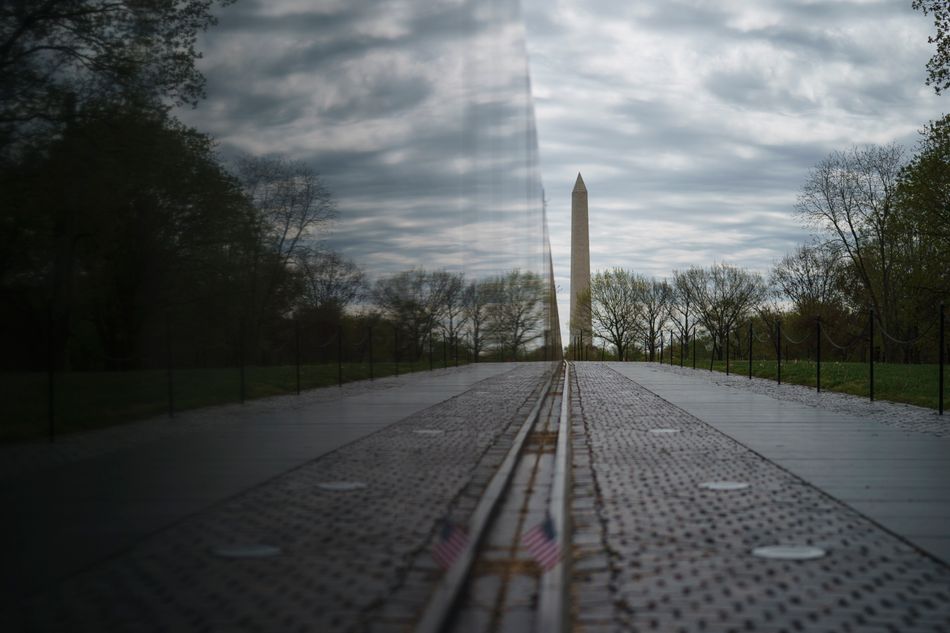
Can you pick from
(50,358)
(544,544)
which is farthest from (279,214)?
(544,544)

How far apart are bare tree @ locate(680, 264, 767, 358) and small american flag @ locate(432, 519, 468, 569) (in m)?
59.4

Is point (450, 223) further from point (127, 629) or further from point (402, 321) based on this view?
point (127, 629)

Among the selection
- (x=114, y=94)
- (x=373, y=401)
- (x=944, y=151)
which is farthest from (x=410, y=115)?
(x=944, y=151)

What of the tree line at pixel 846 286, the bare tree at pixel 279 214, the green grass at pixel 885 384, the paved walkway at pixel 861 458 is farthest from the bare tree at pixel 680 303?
the bare tree at pixel 279 214

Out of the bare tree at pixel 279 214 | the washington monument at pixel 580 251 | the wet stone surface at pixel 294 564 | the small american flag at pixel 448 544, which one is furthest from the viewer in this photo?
the washington monument at pixel 580 251

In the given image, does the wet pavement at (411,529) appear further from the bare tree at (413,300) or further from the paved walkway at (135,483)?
the bare tree at (413,300)

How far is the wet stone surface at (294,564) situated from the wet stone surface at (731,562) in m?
0.58

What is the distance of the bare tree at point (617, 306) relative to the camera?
6706 centimetres

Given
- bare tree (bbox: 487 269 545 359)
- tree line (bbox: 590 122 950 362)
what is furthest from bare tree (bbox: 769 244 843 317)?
bare tree (bbox: 487 269 545 359)

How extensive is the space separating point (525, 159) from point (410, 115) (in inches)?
543

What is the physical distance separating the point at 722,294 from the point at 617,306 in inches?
300

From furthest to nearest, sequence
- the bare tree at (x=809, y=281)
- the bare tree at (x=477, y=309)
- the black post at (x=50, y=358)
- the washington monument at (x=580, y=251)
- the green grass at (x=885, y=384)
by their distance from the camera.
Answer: the washington monument at (x=580, y=251) < the bare tree at (x=809, y=281) < the green grass at (x=885, y=384) < the bare tree at (x=477, y=309) < the black post at (x=50, y=358)

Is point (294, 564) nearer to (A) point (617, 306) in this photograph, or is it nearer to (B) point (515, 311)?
(B) point (515, 311)

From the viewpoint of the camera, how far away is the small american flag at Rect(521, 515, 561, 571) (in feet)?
10.9
